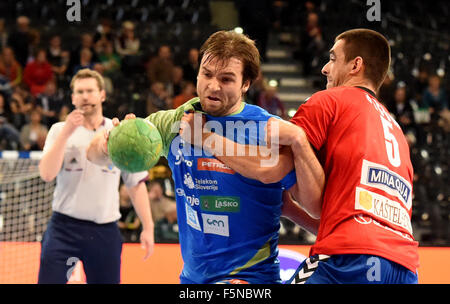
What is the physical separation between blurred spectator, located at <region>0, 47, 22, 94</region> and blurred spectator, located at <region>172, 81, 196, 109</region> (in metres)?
3.19

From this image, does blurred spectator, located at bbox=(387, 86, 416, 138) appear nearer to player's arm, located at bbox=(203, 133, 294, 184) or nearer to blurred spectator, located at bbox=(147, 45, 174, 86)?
blurred spectator, located at bbox=(147, 45, 174, 86)

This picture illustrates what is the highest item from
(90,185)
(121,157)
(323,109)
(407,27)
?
(407,27)

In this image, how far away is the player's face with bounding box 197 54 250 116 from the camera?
3104mm

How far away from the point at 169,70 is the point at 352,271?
324 inches

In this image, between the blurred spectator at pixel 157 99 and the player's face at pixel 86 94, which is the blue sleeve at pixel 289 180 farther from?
the blurred spectator at pixel 157 99

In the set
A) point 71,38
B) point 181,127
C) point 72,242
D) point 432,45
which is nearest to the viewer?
point 181,127

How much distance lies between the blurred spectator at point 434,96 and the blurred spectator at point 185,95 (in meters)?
4.28

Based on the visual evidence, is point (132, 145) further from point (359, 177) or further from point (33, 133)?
point (33, 133)

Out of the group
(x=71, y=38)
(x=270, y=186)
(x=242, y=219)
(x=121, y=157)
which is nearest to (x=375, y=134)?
(x=270, y=186)

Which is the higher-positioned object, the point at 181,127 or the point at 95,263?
the point at 181,127

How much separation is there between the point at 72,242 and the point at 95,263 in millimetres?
254

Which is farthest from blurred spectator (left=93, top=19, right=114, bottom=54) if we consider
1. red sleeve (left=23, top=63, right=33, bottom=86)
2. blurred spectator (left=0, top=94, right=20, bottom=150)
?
blurred spectator (left=0, top=94, right=20, bottom=150)

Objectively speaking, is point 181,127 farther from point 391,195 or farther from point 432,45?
point 432,45

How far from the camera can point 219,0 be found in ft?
44.0
